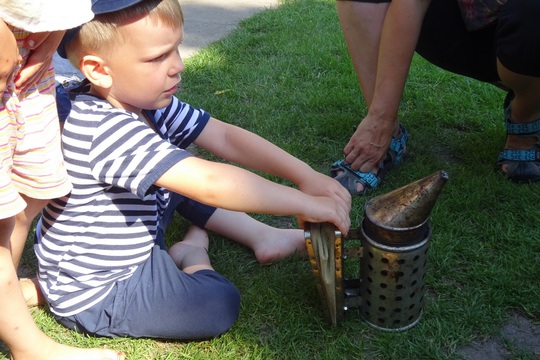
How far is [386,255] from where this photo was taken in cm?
162

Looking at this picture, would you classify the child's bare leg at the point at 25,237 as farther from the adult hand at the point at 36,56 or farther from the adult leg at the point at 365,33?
the adult leg at the point at 365,33

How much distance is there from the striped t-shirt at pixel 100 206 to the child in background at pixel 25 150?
6cm

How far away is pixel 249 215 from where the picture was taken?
2.30 meters

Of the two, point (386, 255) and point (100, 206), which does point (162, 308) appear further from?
point (386, 255)

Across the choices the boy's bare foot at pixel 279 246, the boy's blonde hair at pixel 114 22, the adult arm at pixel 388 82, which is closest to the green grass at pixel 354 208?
the boy's bare foot at pixel 279 246

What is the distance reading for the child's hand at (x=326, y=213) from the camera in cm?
160

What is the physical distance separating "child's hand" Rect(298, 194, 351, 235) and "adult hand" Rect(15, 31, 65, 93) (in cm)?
71

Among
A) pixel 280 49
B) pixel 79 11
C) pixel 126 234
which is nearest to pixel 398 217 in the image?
pixel 126 234

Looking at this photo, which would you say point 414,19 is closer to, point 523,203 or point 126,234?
point 523,203

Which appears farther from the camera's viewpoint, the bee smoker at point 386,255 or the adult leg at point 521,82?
the adult leg at point 521,82

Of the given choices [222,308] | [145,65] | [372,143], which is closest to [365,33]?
[372,143]

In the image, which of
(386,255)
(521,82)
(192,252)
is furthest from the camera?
(521,82)

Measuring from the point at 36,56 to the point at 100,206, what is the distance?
1.41ft

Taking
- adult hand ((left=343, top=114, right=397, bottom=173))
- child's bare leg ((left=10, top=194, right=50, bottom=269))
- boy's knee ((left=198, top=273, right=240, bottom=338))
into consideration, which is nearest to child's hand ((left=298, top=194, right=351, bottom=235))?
boy's knee ((left=198, top=273, right=240, bottom=338))
